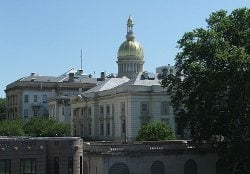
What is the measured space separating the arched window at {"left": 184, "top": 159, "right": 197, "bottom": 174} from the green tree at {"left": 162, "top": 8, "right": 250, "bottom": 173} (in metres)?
A: 2.47

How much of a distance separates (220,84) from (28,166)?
19199mm

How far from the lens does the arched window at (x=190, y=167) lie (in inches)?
2256

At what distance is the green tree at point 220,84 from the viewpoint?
52.0 meters

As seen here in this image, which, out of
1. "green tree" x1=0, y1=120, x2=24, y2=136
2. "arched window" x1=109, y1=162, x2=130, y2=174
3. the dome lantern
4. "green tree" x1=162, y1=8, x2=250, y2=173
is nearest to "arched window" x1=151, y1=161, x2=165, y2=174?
"arched window" x1=109, y1=162, x2=130, y2=174

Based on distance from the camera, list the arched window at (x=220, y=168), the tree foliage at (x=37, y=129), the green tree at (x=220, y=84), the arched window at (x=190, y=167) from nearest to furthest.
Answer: the green tree at (x=220, y=84), the arched window at (x=190, y=167), the arched window at (x=220, y=168), the tree foliage at (x=37, y=129)

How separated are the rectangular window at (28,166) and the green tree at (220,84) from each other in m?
17.6

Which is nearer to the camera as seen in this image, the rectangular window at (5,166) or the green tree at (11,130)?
the rectangular window at (5,166)

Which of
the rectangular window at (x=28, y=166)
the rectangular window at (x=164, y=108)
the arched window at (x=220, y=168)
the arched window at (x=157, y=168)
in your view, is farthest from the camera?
the rectangular window at (x=164, y=108)

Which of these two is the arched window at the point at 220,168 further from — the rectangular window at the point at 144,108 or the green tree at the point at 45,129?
the green tree at the point at 45,129

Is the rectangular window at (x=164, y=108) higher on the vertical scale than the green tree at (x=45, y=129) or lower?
higher

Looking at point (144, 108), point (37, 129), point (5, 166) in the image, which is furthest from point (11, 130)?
point (5, 166)

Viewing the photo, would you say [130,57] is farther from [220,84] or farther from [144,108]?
[220,84]

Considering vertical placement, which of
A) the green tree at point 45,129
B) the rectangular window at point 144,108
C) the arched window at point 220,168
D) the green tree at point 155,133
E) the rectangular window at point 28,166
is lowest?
the arched window at point 220,168

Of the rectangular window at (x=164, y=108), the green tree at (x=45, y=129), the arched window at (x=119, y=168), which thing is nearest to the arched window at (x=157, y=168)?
the arched window at (x=119, y=168)
